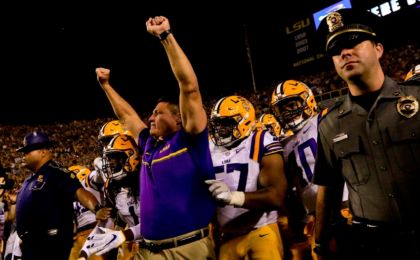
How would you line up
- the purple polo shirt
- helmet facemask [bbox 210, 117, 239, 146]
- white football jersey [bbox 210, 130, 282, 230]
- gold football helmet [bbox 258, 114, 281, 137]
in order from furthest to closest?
1. gold football helmet [bbox 258, 114, 281, 137]
2. helmet facemask [bbox 210, 117, 239, 146]
3. white football jersey [bbox 210, 130, 282, 230]
4. the purple polo shirt

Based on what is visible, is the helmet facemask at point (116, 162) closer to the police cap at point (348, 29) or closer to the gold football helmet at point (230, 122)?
the gold football helmet at point (230, 122)

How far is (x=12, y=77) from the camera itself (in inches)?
912

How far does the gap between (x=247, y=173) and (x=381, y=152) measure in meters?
1.66

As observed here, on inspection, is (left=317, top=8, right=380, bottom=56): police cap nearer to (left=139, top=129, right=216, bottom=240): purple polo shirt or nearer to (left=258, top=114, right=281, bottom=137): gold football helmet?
(left=139, top=129, right=216, bottom=240): purple polo shirt

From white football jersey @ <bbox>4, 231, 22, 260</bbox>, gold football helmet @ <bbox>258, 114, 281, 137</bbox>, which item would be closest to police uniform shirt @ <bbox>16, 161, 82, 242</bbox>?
white football jersey @ <bbox>4, 231, 22, 260</bbox>

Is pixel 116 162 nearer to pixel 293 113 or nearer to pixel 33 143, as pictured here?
pixel 33 143

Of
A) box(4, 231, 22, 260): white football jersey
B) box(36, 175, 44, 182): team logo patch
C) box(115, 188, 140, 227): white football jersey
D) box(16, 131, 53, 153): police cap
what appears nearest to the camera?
box(115, 188, 140, 227): white football jersey

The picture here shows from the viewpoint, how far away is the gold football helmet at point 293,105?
4074 millimetres

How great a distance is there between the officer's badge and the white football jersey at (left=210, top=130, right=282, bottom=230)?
5.20 feet

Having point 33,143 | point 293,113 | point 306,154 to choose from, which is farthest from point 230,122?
point 33,143

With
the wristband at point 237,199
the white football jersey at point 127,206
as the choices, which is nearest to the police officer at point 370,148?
the wristband at point 237,199

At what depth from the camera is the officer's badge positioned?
5.64 ft

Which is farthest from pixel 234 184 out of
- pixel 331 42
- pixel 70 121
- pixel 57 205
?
pixel 70 121

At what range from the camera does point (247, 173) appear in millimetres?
3371
